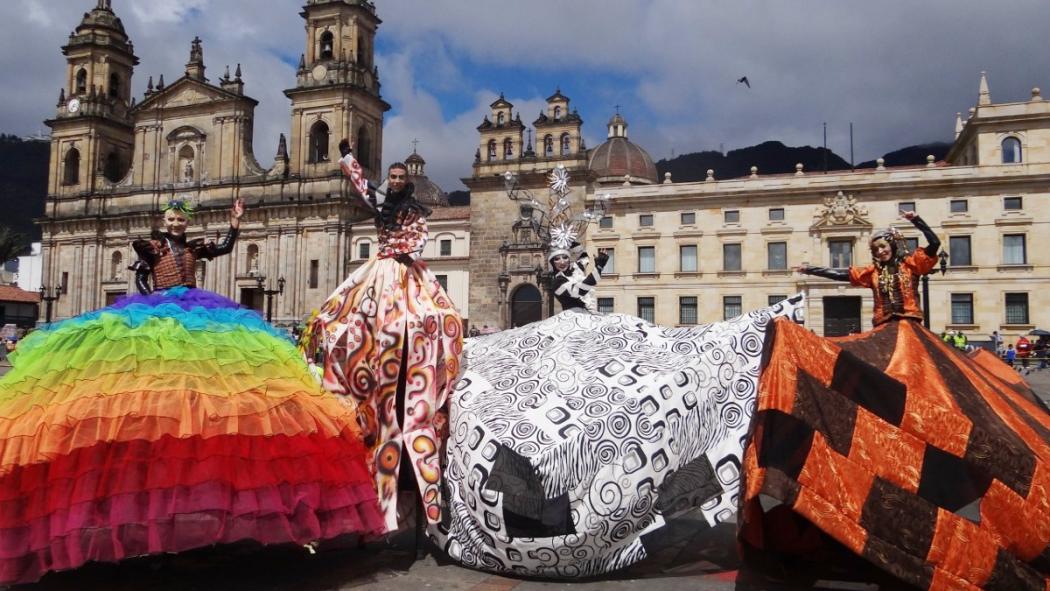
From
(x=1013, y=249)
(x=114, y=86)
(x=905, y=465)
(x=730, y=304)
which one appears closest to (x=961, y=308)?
(x=1013, y=249)

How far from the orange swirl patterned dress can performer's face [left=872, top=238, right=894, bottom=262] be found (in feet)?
10.3

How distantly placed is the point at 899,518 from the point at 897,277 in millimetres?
2423

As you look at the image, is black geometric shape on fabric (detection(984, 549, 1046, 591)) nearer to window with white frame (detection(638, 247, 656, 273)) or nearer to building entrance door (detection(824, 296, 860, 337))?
building entrance door (detection(824, 296, 860, 337))

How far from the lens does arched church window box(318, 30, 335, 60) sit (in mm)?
42188

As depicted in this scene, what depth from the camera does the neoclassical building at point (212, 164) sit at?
Answer: 41.4m

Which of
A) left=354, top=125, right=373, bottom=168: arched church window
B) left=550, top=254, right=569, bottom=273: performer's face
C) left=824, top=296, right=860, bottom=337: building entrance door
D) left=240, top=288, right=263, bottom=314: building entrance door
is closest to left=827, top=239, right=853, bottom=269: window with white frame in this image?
left=824, top=296, right=860, bottom=337: building entrance door

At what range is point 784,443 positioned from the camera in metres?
3.76

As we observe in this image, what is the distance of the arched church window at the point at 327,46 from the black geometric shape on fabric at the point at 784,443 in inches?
1661

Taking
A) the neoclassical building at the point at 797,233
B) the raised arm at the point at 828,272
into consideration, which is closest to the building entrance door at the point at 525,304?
the neoclassical building at the point at 797,233

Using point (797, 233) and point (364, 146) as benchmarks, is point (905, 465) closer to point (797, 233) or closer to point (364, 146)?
point (797, 233)

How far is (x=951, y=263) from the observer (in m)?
A: 34.5

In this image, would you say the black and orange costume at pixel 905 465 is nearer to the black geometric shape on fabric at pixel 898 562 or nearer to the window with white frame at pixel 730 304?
the black geometric shape on fabric at pixel 898 562

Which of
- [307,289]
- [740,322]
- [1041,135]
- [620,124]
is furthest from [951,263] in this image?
[740,322]

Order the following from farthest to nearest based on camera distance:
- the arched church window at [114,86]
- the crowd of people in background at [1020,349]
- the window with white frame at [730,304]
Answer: the arched church window at [114,86], the window with white frame at [730,304], the crowd of people in background at [1020,349]
